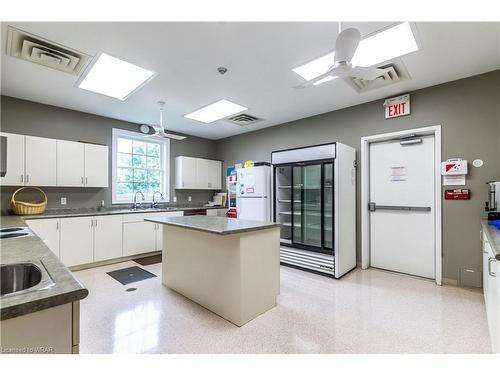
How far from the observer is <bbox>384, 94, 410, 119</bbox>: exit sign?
334cm

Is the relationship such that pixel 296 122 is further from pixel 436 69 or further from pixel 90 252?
pixel 90 252

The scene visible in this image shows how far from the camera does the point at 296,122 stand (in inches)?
183

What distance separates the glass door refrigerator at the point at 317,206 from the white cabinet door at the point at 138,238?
2353 millimetres

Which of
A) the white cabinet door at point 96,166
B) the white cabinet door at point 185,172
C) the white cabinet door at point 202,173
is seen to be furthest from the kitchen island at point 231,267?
the white cabinet door at point 202,173

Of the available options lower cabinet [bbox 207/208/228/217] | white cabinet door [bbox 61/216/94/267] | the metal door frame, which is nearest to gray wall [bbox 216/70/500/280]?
the metal door frame

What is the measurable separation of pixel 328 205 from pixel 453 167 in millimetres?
1594

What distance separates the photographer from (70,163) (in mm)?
3818

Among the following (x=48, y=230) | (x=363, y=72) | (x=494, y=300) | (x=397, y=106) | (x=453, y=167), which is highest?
(x=397, y=106)

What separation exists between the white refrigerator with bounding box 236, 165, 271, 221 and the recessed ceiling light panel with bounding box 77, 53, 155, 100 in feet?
7.55

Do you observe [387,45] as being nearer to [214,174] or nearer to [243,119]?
[243,119]

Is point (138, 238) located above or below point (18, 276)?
below

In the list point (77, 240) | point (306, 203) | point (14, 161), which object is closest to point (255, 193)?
point (306, 203)

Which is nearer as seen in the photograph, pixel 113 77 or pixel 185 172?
pixel 113 77

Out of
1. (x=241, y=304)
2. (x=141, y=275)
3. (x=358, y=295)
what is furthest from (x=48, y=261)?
(x=358, y=295)
